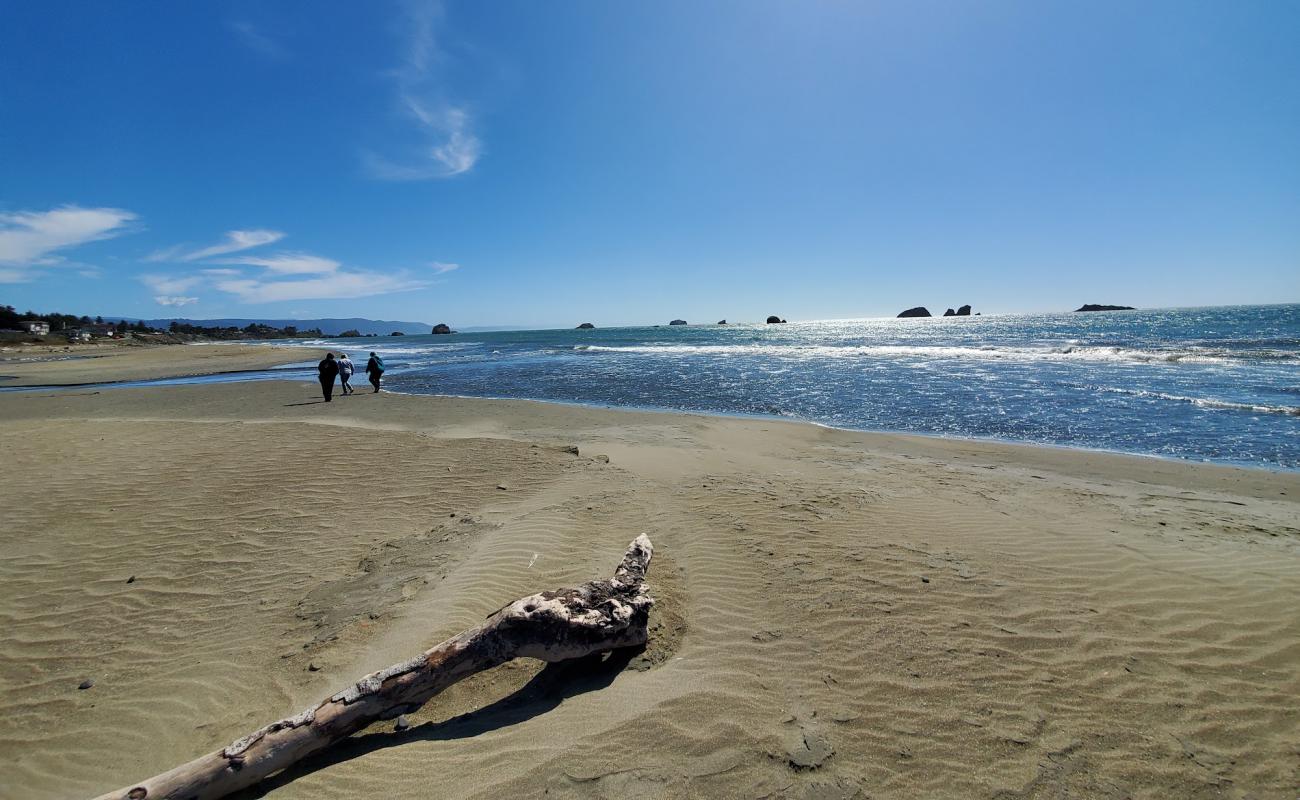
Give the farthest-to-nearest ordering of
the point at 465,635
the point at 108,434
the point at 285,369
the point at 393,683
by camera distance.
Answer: the point at 285,369 → the point at 108,434 → the point at 465,635 → the point at 393,683

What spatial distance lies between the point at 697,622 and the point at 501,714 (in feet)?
5.92

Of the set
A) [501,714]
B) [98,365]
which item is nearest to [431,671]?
[501,714]

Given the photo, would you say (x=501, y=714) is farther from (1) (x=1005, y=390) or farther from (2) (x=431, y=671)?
(1) (x=1005, y=390)

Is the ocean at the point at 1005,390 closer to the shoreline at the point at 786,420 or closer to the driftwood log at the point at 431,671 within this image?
the shoreline at the point at 786,420

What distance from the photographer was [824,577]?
17.7ft

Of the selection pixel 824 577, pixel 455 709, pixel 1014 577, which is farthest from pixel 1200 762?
pixel 455 709

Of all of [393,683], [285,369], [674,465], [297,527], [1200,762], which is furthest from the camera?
[285,369]

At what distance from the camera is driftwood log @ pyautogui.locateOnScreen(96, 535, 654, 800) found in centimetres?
277

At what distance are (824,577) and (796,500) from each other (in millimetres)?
2503

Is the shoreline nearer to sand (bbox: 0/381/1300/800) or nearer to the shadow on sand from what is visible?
sand (bbox: 0/381/1300/800)

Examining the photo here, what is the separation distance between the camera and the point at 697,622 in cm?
461

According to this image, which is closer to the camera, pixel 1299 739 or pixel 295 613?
pixel 1299 739

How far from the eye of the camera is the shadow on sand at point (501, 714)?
309 cm

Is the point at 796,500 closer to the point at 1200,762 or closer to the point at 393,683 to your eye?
the point at 1200,762
